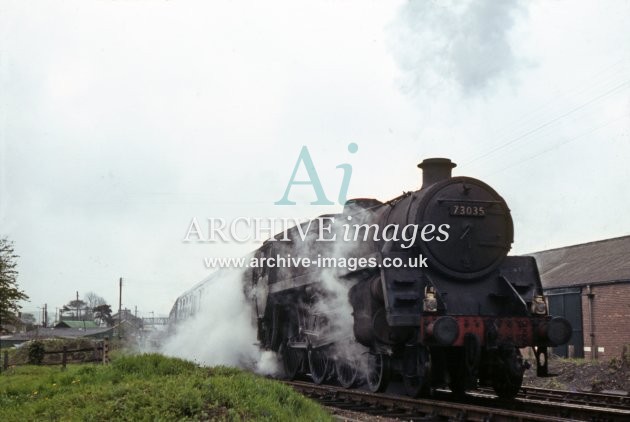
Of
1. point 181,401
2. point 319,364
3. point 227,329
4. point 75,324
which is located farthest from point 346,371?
point 75,324

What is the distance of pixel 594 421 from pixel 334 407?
3.73m

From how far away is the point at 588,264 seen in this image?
25.6m

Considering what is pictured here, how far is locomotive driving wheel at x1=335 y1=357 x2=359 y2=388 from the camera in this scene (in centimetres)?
1186

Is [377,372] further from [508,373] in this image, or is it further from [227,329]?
[227,329]

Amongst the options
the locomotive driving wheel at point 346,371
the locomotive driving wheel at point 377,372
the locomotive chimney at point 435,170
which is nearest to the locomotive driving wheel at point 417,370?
the locomotive driving wheel at point 377,372

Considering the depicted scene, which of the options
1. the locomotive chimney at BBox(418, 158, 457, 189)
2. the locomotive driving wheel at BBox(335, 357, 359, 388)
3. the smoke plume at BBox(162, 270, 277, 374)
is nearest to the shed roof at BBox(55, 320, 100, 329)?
the smoke plume at BBox(162, 270, 277, 374)

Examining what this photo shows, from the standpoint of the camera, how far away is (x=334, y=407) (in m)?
9.85

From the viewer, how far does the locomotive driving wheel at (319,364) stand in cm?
1288

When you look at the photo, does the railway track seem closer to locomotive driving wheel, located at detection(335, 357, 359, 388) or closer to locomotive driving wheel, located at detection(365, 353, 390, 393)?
locomotive driving wheel, located at detection(365, 353, 390, 393)

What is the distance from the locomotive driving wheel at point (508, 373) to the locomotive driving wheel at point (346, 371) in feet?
8.78

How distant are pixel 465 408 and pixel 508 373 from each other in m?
1.87

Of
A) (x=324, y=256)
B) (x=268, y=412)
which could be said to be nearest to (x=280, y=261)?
(x=324, y=256)

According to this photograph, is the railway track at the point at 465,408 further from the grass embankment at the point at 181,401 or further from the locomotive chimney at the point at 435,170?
the locomotive chimney at the point at 435,170

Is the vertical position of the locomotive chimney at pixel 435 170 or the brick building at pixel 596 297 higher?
the locomotive chimney at pixel 435 170
